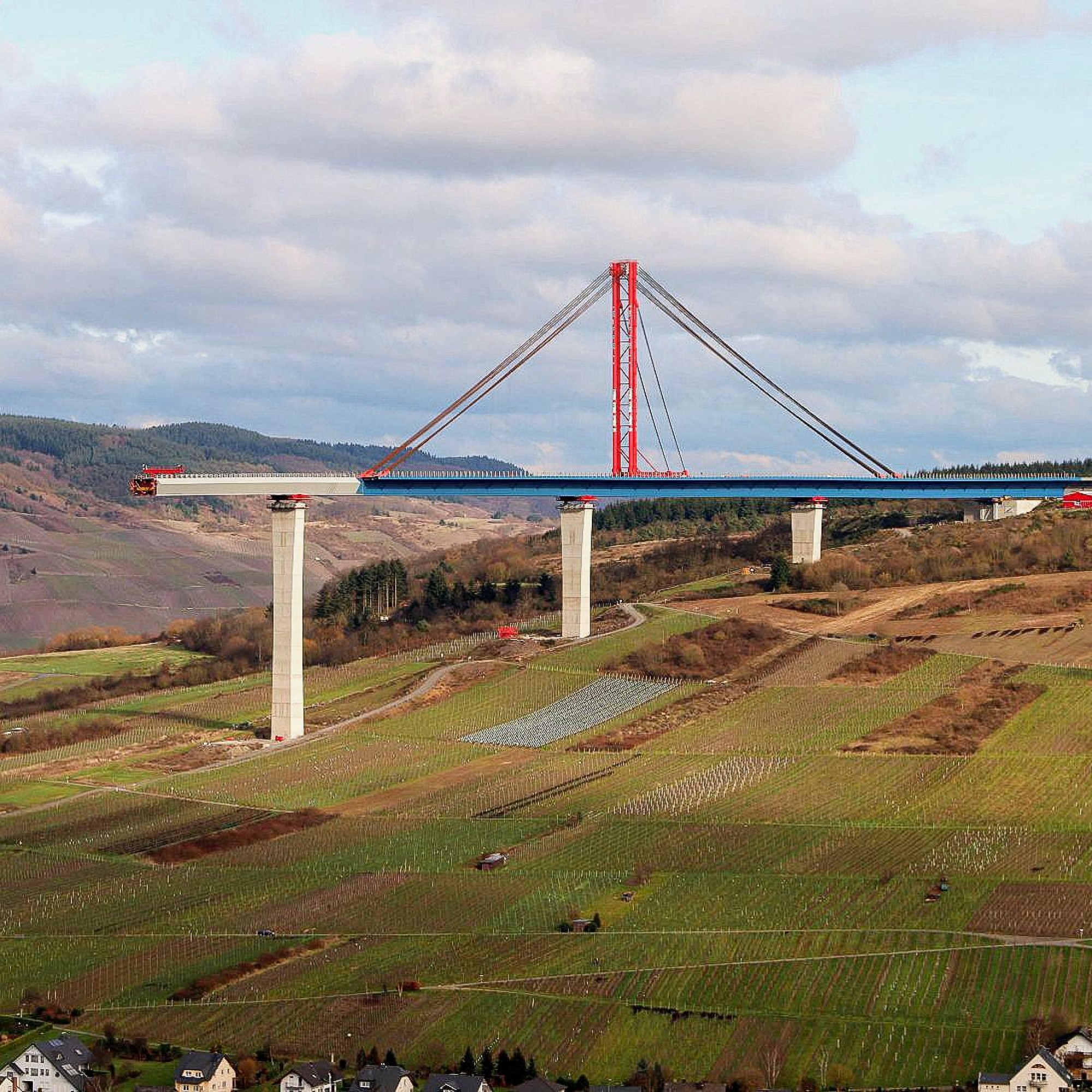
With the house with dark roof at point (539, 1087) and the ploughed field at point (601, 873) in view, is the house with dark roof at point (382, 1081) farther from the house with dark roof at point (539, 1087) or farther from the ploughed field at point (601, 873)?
the house with dark roof at point (539, 1087)

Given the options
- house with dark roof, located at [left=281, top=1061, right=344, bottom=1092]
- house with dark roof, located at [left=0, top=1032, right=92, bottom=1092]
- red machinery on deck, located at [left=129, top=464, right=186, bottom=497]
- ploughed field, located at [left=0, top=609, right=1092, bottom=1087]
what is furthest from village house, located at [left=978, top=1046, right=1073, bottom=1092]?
red machinery on deck, located at [left=129, top=464, right=186, bottom=497]

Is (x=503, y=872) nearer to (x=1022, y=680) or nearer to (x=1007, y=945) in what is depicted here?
(x=1007, y=945)

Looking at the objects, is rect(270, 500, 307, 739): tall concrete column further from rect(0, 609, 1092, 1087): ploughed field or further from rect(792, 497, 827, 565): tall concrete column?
rect(792, 497, 827, 565): tall concrete column

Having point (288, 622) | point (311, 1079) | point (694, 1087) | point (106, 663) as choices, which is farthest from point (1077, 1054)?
point (106, 663)

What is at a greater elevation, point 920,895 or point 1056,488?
point 1056,488

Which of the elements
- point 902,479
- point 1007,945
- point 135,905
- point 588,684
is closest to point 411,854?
point 135,905

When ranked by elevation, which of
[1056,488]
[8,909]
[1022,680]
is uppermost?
[1056,488]
